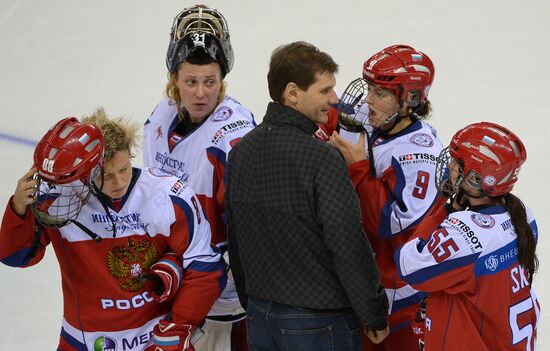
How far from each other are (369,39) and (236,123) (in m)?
3.89

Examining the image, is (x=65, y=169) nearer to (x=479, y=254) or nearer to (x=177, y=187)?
(x=177, y=187)

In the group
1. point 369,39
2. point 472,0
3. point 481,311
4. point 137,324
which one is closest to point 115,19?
point 369,39

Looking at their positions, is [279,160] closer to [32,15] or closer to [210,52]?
[210,52]

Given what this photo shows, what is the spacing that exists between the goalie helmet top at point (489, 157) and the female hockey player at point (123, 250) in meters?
0.81

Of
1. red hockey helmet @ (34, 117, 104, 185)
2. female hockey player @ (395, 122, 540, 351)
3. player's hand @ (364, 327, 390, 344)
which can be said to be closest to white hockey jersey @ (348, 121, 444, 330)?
female hockey player @ (395, 122, 540, 351)

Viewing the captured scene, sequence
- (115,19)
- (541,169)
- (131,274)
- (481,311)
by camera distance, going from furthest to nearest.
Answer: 1. (115,19)
2. (541,169)
3. (131,274)
4. (481,311)

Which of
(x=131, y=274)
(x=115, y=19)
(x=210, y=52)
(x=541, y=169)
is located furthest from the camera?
(x=115, y=19)

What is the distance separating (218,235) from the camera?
3.25m

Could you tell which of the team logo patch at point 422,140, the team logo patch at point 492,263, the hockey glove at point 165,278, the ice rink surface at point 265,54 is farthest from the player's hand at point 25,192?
the ice rink surface at point 265,54

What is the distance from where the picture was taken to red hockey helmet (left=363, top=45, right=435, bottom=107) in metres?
2.97

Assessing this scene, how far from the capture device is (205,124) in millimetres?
3281

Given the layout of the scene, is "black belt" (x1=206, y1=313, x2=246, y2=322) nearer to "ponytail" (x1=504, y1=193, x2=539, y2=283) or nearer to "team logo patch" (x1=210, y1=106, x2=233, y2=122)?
"team logo patch" (x1=210, y1=106, x2=233, y2=122)

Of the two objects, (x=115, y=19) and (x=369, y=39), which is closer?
(x=369, y=39)

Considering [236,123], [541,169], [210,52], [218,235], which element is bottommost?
[541,169]
